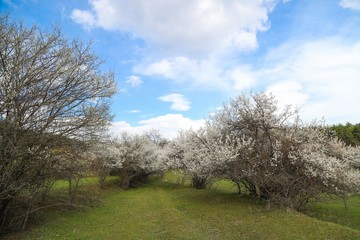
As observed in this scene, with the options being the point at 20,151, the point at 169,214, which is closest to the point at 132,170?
the point at 169,214

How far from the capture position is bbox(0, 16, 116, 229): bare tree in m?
11.4

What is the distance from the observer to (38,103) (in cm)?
1282

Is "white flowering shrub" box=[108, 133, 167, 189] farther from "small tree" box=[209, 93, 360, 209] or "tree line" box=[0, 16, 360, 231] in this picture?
"small tree" box=[209, 93, 360, 209]

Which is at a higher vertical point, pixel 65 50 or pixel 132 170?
pixel 65 50

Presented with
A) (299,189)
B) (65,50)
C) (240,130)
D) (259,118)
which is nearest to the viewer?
(65,50)

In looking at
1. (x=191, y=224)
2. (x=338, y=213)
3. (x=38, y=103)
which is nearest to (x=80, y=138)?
(x=38, y=103)

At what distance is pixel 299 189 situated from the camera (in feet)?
53.5

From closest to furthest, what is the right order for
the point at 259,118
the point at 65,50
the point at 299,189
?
the point at 65,50 → the point at 299,189 → the point at 259,118

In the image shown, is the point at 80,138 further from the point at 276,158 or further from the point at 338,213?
the point at 338,213

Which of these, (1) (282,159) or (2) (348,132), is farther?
(2) (348,132)

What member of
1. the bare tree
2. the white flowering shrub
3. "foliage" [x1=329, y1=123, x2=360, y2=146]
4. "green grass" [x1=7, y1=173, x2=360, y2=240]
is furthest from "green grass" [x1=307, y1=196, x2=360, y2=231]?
"foliage" [x1=329, y1=123, x2=360, y2=146]

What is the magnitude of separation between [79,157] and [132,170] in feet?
66.7

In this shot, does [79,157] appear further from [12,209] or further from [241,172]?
[241,172]

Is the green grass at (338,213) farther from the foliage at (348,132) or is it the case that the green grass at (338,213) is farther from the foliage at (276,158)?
the foliage at (348,132)
